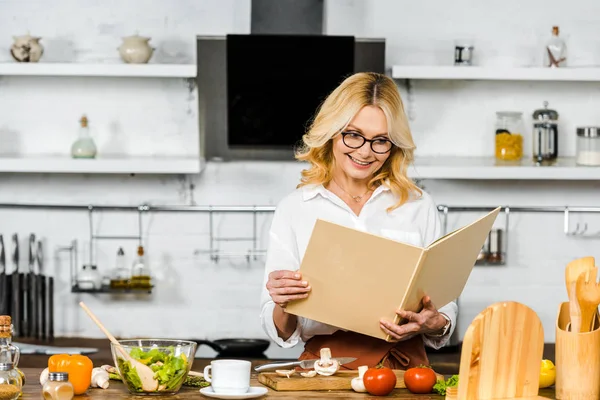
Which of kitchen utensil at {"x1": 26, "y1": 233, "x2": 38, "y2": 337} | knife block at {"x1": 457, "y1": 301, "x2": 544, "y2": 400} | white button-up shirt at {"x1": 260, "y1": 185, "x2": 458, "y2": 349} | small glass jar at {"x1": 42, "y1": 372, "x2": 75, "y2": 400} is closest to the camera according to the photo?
knife block at {"x1": 457, "y1": 301, "x2": 544, "y2": 400}

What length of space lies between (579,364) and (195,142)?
9.30 ft

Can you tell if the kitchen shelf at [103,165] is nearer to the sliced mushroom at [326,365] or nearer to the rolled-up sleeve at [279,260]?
the rolled-up sleeve at [279,260]

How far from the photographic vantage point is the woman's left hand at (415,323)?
7.59 feet

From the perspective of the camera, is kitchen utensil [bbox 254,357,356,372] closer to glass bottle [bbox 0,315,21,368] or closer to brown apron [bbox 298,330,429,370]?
brown apron [bbox 298,330,429,370]

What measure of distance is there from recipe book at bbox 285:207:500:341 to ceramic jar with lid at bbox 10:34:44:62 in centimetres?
252

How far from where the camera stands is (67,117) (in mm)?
4555

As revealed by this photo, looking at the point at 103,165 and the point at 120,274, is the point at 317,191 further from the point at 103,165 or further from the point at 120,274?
the point at 120,274

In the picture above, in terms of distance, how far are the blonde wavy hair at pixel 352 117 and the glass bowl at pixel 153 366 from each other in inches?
30.4

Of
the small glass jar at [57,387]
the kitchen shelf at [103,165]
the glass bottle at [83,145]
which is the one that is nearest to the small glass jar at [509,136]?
the kitchen shelf at [103,165]

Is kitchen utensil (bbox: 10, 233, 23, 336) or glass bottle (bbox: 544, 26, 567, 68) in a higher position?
glass bottle (bbox: 544, 26, 567, 68)

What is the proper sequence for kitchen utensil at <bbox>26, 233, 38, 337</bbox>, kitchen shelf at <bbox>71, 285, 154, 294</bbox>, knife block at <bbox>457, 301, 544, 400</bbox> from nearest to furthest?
knife block at <bbox>457, 301, 544, 400</bbox>, kitchen shelf at <bbox>71, 285, 154, 294</bbox>, kitchen utensil at <bbox>26, 233, 38, 337</bbox>

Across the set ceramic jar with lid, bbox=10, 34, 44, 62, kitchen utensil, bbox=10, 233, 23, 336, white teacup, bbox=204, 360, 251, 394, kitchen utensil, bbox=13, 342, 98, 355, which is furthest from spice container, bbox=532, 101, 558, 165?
white teacup, bbox=204, 360, 251, 394

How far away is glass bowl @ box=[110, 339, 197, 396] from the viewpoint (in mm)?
2131

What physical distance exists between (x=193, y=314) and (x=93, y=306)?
19.9 inches
